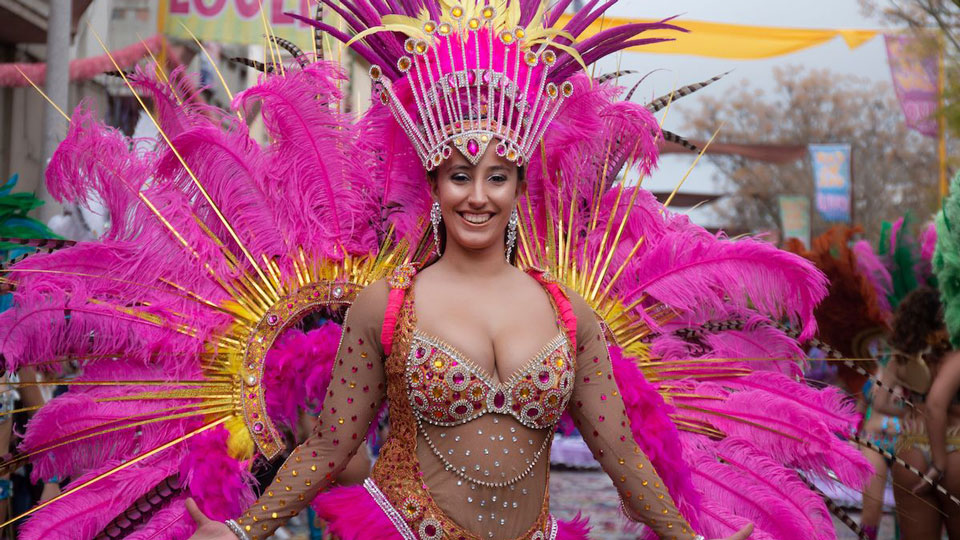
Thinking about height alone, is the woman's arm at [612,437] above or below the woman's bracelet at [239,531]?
above

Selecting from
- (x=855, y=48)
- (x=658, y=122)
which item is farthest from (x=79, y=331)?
(x=855, y=48)

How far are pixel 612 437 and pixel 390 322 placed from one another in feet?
2.13

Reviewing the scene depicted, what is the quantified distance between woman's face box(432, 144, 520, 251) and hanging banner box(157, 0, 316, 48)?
21.0 feet

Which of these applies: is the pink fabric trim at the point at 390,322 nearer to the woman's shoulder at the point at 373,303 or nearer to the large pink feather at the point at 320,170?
the woman's shoulder at the point at 373,303

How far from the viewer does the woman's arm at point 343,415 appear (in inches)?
106

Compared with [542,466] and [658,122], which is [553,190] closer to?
[658,122]

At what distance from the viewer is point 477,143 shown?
2.69m

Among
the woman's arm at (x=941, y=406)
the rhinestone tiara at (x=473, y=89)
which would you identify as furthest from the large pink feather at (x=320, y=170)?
the woman's arm at (x=941, y=406)

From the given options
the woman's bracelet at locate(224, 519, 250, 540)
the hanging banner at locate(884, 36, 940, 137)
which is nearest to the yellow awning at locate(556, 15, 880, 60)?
the hanging banner at locate(884, 36, 940, 137)

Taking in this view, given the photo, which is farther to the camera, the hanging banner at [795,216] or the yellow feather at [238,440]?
the hanging banner at [795,216]

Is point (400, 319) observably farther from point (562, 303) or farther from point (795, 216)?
point (795, 216)

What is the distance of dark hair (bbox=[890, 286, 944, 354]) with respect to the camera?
6031 mm

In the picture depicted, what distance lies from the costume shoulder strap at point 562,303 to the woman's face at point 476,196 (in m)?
0.22

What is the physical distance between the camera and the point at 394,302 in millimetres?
2723
